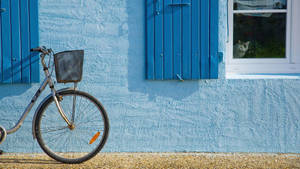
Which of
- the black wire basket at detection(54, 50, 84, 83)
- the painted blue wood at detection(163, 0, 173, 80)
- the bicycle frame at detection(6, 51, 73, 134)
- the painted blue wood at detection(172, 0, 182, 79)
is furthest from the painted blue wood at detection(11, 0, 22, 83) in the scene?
the painted blue wood at detection(172, 0, 182, 79)

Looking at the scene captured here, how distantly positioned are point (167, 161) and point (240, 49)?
5.50ft

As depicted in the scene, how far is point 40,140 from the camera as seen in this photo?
431 cm

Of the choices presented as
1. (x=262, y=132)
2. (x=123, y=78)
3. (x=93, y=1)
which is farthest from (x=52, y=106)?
(x=262, y=132)

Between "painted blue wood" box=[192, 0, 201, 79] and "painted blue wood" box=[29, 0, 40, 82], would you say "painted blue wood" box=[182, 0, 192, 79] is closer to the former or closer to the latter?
"painted blue wood" box=[192, 0, 201, 79]

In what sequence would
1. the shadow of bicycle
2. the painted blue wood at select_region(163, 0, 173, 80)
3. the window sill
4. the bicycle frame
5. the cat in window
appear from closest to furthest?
the bicycle frame, the shadow of bicycle, the painted blue wood at select_region(163, 0, 173, 80), the window sill, the cat in window

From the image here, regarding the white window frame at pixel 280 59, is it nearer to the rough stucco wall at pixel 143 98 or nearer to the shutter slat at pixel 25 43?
the rough stucco wall at pixel 143 98

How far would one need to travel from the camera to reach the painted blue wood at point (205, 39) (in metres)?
4.63

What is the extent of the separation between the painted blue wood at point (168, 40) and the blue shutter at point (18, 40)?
144 centimetres

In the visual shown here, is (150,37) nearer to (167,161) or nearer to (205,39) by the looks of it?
(205,39)

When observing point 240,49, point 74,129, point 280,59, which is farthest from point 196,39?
point 74,129

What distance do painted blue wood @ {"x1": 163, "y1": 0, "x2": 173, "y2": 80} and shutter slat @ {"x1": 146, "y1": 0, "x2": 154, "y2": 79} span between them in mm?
146

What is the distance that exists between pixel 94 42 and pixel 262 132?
2.19 metres

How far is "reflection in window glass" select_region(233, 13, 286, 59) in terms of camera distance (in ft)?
16.6

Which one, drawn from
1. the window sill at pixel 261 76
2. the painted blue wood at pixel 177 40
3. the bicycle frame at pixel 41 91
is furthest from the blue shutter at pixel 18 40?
the window sill at pixel 261 76
